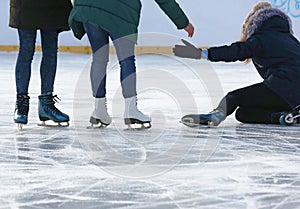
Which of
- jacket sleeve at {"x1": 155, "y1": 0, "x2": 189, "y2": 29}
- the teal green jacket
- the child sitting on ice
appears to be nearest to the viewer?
the teal green jacket

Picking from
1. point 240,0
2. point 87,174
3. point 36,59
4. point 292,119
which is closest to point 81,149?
point 87,174

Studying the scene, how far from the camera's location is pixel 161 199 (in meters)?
1.37

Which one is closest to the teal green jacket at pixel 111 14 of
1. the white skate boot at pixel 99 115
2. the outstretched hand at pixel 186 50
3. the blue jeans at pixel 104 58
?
the blue jeans at pixel 104 58

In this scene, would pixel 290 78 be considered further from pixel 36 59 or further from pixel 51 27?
pixel 36 59

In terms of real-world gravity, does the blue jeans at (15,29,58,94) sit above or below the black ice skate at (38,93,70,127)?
above

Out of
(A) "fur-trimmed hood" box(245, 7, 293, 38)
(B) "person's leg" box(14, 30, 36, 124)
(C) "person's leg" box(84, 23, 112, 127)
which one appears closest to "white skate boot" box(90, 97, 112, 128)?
(C) "person's leg" box(84, 23, 112, 127)

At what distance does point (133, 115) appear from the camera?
2299 mm

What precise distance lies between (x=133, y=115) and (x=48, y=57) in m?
0.38

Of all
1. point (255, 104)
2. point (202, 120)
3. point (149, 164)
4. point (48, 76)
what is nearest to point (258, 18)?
point (255, 104)

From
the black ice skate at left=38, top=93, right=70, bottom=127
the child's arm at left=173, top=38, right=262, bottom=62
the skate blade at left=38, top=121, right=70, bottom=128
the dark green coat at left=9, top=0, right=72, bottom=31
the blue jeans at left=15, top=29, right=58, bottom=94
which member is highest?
the dark green coat at left=9, top=0, right=72, bottom=31

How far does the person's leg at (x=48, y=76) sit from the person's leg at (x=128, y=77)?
24 cm

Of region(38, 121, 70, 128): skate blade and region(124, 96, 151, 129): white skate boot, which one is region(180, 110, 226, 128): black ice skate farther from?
region(38, 121, 70, 128): skate blade

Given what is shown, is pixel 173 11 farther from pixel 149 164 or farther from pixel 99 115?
pixel 149 164

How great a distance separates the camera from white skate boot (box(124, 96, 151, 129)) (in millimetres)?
2287
